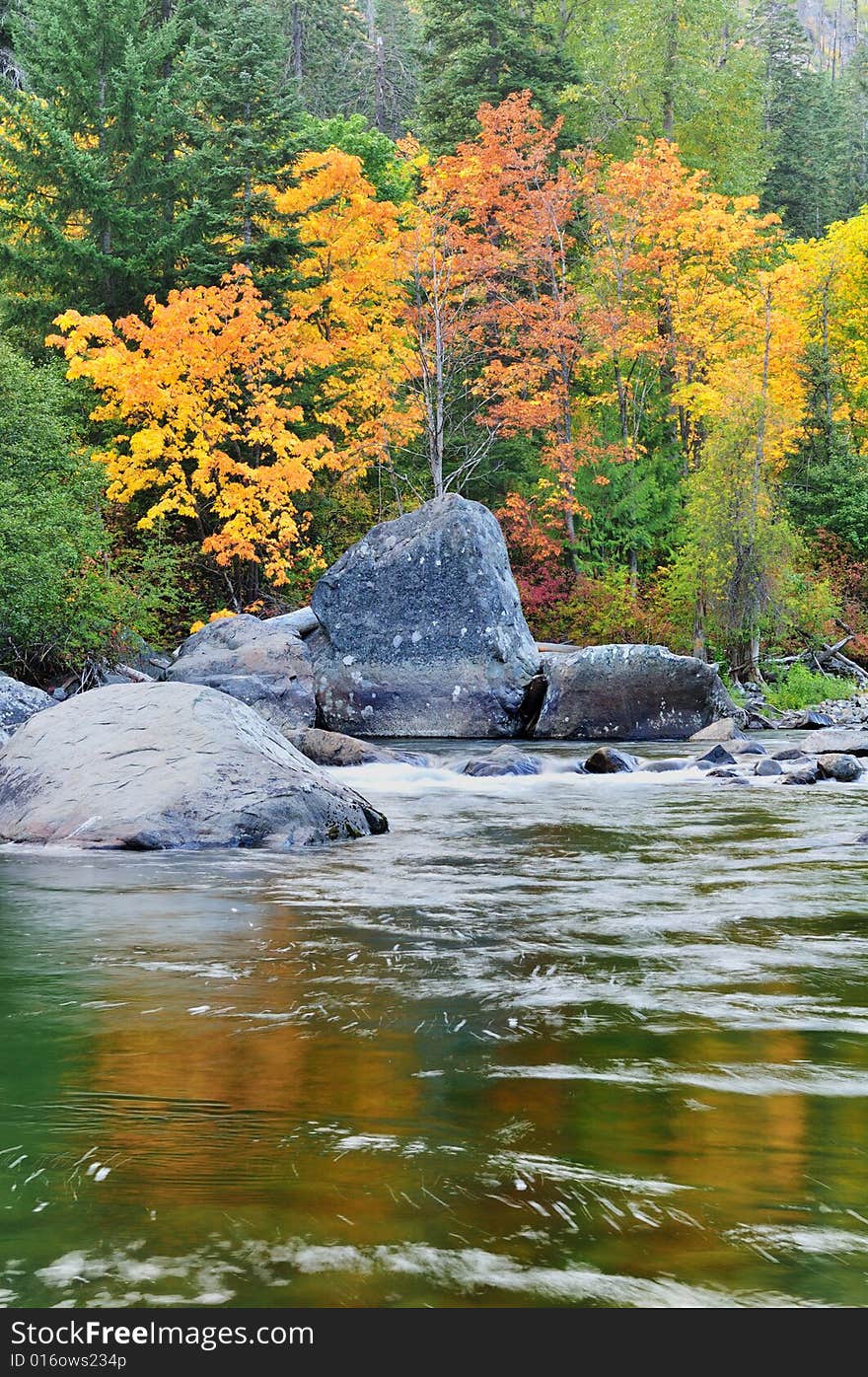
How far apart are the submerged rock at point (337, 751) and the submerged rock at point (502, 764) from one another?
24.1 inches

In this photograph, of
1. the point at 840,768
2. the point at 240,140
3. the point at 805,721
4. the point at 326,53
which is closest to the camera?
the point at 840,768

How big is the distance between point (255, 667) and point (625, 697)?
184 inches

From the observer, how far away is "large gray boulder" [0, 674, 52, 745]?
11.0 m

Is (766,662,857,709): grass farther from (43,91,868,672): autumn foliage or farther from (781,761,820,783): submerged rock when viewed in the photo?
(781,761,820,783): submerged rock

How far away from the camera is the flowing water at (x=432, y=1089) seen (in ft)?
7.20

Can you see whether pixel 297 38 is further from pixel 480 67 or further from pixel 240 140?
pixel 240 140

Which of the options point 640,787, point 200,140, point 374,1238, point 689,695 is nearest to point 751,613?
point 689,695

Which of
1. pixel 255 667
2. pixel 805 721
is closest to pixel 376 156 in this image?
pixel 255 667

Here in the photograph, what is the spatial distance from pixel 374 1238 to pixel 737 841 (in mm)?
5951

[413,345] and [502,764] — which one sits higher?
[413,345]

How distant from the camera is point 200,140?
2459cm

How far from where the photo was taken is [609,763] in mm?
12719

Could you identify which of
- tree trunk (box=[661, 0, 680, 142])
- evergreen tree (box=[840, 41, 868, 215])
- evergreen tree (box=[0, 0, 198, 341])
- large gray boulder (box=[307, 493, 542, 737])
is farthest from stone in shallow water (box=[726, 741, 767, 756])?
evergreen tree (box=[840, 41, 868, 215])

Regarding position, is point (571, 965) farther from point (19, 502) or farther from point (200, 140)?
point (200, 140)
